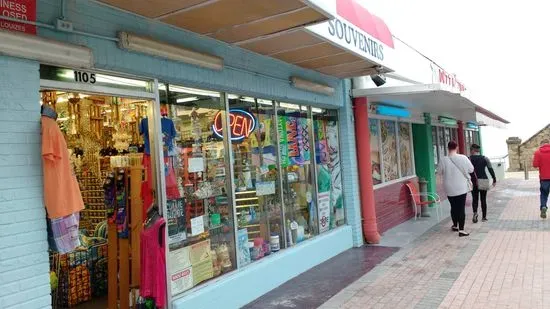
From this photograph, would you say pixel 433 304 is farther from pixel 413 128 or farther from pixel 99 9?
pixel 413 128

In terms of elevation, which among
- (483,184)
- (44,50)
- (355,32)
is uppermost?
(355,32)

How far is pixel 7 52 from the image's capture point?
3.13 m

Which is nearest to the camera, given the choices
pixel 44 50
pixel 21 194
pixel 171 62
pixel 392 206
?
pixel 21 194

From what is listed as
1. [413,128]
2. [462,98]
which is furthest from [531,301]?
[413,128]

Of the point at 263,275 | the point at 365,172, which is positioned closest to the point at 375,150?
the point at 365,172

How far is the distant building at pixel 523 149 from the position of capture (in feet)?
86.0

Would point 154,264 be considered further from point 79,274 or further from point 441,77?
point 441,77

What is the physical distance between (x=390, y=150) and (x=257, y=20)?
7.01m

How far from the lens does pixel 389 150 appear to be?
419 inches

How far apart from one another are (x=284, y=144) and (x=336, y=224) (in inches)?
81.7

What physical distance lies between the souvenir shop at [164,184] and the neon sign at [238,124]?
0.02m

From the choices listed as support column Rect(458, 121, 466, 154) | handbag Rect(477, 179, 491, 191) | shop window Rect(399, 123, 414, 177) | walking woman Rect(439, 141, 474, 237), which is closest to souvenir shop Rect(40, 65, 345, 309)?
walking woman Rect(439, 141, 474, 237)

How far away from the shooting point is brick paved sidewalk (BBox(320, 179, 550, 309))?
5.05 meters

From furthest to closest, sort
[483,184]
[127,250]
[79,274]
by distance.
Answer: [483,184]
[79,274]
[127,250]
